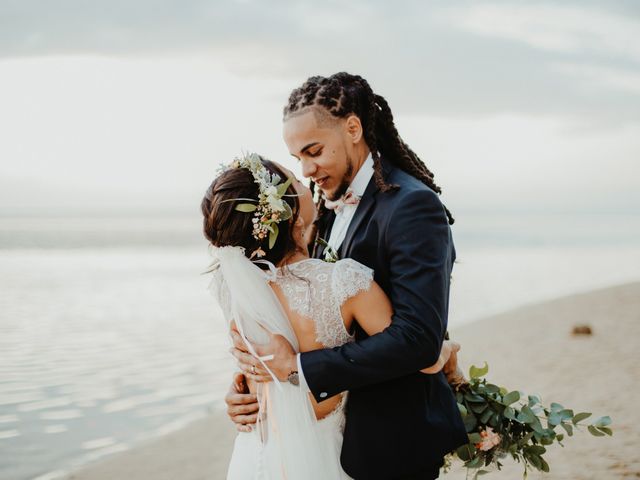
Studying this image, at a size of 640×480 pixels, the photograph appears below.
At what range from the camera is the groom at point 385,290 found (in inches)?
82.8

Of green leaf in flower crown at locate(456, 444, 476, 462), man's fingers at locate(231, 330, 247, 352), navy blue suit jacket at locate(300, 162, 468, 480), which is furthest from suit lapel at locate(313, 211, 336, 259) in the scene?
green leaf in flower crown at locate(456, 444, 476, 462)

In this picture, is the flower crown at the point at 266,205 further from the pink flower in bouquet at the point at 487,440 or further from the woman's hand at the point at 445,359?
the pink flower in bouquet at the point at 487,440

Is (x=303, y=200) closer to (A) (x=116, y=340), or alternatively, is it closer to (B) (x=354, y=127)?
(B) (x=354, y=127)

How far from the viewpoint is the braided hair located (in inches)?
104

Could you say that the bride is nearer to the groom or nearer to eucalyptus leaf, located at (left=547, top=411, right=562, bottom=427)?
the groom

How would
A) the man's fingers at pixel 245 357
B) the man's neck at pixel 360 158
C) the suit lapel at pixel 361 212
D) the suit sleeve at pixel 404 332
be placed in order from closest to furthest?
the suit sleeve at pixel 404 332
the man's fingers at pixel 245 357
the suit lapel at pixel 361 212
the man's neck at pixel 360 158

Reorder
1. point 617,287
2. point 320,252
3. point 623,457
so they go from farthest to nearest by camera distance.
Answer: point 617,287 < point 623,457 < point 320,252

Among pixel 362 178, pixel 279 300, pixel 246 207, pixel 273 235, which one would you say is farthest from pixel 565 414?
pixel 246 207

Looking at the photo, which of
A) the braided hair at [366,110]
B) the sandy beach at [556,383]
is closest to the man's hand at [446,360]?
the braided hair at [366,110]

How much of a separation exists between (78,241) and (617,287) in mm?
26259

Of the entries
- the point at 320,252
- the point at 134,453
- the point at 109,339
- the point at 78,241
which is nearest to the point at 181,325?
the point at 109,339

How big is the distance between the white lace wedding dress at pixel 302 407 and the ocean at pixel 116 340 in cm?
35

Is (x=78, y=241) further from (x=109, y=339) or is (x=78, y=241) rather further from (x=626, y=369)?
(x=626, y=369)

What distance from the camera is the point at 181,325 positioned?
38.6ft
